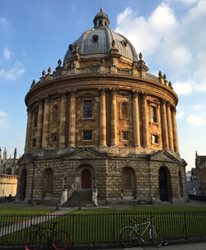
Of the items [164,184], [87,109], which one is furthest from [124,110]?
[164,184]

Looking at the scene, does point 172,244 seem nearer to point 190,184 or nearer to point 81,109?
point 81,109

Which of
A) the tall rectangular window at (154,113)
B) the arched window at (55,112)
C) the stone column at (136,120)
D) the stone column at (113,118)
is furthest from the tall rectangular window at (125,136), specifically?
the arched window at (55,112)

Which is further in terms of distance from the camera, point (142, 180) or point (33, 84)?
point (33, 84)

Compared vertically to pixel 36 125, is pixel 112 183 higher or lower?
lower

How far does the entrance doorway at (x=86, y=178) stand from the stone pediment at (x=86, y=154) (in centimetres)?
189

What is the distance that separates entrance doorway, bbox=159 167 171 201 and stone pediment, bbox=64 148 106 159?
933 centimetres

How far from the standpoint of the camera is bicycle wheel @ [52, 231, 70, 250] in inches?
417

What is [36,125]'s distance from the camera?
4194 centimetres

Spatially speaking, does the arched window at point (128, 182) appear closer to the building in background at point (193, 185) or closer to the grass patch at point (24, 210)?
the grass patch at point (24, 210)

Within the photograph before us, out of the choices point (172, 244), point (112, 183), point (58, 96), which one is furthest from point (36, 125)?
point (172, 244)

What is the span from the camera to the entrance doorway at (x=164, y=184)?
3584 cm

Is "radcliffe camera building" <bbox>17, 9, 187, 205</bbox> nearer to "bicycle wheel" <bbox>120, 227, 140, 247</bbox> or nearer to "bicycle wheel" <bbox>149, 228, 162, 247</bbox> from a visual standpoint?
"bicycle wheel" <bbox>120, 227, 140, 247</bbox>

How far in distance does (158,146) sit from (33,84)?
2253cm

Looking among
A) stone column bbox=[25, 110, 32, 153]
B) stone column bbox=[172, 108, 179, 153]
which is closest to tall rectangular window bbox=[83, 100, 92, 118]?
stone column bbox=[25, 110, 32, 153]
